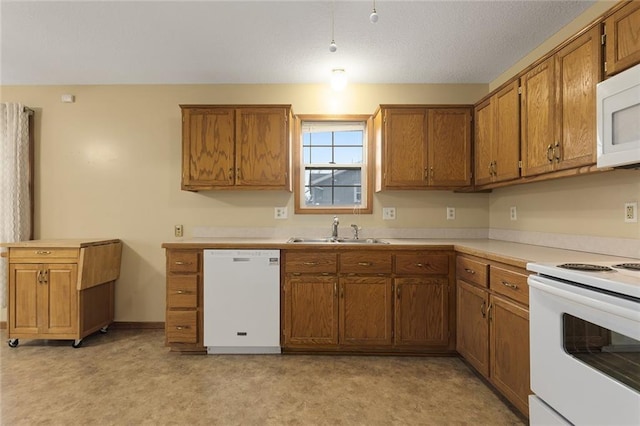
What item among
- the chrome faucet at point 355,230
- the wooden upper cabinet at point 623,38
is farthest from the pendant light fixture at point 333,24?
the chrome faucet at point 355,230

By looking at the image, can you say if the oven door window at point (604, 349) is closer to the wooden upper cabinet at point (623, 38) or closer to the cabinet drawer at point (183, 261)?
the wooden upper cabinet at point (623, 38)

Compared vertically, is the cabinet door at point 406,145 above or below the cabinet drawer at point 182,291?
above

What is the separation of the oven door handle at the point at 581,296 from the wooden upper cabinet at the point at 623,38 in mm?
1104

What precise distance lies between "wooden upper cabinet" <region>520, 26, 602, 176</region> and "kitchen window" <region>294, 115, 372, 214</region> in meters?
1.54

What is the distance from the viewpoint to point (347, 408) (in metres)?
2.00

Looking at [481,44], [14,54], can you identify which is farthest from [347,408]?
[14,54]

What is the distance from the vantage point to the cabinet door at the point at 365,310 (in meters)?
2.68

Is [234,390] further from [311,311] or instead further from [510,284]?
[510,284]

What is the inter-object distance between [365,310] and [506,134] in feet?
5.83

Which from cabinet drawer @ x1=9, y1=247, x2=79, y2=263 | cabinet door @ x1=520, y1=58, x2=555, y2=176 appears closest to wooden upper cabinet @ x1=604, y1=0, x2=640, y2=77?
cabinet door @ x1=520, y1=58, x2=555, y2=176

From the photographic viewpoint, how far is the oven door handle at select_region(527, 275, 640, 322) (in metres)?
1.00

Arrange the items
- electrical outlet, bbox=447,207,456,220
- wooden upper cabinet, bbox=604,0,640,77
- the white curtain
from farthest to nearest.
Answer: electrical outlet, bbox=447,207,456,220
the white curtain
wooden upper cabinet, bbox=604,0,640,77

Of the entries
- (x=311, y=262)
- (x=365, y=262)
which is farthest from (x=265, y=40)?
(x=365, y=262)

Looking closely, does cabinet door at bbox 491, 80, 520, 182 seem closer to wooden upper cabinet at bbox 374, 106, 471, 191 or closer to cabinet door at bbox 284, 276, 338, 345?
wooden upper cabinet at bbox 374, 106, 471, 191
